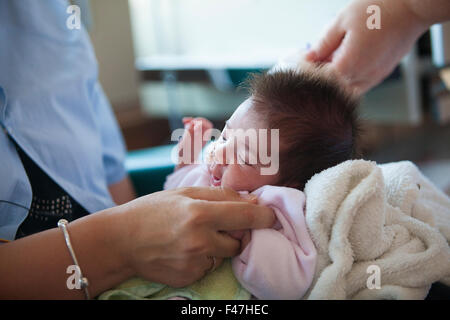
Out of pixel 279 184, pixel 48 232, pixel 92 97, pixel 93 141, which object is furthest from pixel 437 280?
pixel 92 97

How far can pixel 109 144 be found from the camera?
1.02 metres

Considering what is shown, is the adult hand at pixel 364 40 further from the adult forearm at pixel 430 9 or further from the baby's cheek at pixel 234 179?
the baby's cheek at pixel 234 179

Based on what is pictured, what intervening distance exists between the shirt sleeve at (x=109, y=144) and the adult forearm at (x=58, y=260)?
456mm

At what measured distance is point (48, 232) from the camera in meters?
0.56

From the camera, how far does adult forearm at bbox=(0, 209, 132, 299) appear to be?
20.9 inches

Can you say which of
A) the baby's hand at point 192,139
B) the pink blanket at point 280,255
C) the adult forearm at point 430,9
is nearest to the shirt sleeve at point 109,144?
the baby's hand at point 192,139

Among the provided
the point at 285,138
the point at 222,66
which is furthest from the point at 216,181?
the point at 222,66

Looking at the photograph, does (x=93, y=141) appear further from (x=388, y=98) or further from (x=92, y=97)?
(x=388, y=98)

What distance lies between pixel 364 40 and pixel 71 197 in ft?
2.03

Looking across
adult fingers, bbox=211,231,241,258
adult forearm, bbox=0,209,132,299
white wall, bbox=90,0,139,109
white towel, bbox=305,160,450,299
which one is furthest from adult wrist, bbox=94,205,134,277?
white wall, bbox=90,0,139,109

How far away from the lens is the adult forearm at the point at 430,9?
70cm

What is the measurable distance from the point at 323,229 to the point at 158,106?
2.22 m

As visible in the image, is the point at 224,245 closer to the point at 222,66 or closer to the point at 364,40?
the point at 364,40

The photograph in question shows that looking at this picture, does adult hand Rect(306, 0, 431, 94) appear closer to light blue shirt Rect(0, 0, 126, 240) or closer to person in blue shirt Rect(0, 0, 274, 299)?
person in blue shirt Rect(0, 0, 274, 299)
